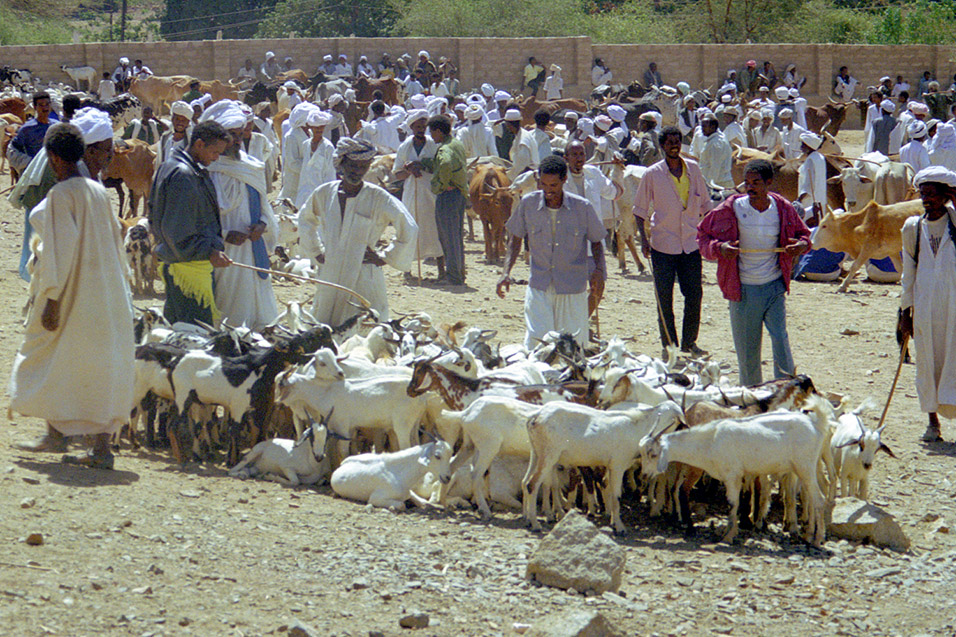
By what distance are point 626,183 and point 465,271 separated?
93.8 inches

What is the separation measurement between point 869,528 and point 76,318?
376cm

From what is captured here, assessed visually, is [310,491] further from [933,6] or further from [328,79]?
[933,6]

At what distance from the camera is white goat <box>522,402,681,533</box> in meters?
5.23

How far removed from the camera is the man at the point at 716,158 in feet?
51.0

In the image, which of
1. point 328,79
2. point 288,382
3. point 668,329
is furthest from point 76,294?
point 328,79

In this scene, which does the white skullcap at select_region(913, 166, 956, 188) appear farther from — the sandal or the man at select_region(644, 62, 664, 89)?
the man at select_region(644, 62, 664, 89)

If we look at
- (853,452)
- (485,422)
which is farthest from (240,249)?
(853,452)

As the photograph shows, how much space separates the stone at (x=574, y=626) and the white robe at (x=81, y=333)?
2.43 meters

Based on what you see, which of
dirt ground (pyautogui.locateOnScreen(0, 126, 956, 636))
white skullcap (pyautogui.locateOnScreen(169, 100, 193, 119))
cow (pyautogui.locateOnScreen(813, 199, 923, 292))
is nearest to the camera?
dirt ground (pyautogui.locateOnScreen(0, 126, 956, 636))

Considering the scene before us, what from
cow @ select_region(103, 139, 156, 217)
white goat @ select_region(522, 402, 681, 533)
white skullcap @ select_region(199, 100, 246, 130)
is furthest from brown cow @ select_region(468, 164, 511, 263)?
white goat @ select_region(522, 402, 681, 533)

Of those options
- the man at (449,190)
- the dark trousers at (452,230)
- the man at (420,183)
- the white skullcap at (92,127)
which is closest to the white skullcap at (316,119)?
the man at (420,183)

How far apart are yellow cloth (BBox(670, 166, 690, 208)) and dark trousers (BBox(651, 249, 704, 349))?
1.33ft

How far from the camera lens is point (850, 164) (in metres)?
17.0

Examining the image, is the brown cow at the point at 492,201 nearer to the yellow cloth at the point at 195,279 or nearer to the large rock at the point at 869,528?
the yellow cloth at the point at 195,279
